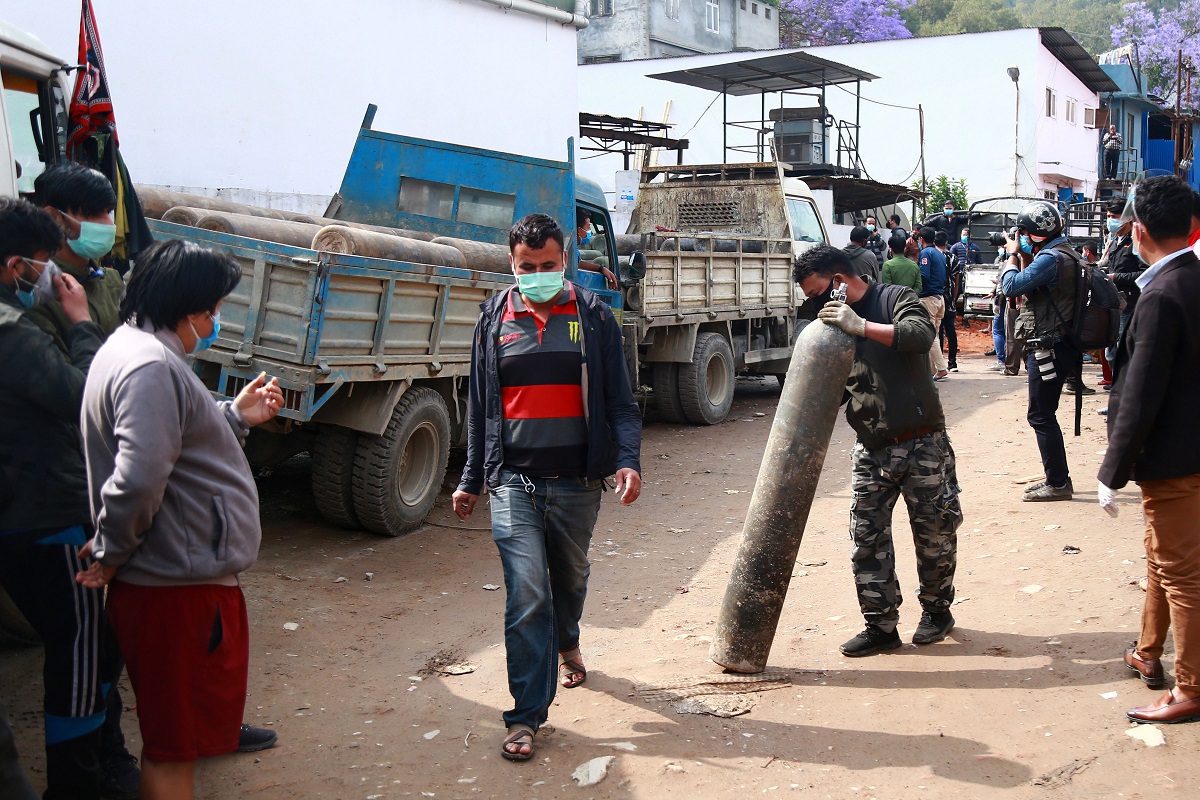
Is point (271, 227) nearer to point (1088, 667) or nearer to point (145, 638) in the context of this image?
point (145, 638)

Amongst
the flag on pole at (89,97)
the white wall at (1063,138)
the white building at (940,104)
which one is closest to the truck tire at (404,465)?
the flag on pole at (89,97)

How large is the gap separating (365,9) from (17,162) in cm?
1165

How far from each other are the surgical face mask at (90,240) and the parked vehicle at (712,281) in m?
6.52

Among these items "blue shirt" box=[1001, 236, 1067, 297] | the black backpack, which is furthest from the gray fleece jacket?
the black backpack

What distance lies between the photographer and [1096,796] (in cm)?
319

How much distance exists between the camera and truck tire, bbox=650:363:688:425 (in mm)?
10836

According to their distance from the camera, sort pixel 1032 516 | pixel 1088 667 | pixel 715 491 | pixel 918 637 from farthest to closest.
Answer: pixel 715 491 < pixel 1032 516 < pixel 918 637 < pixel 1088 667

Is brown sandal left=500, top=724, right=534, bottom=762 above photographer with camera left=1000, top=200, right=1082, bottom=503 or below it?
below

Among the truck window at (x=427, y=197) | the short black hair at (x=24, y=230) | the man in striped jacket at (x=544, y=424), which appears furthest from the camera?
the truck window at (x=427, y=197)

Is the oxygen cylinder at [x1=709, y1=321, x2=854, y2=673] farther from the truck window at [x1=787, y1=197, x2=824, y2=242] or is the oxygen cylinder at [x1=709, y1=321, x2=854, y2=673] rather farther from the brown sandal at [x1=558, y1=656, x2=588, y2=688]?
the truck window at [x1=787, y1=197, x2=824, y2=242]

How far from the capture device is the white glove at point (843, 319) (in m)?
4.05

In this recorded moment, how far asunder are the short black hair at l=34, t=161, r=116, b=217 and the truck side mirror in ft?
19.4

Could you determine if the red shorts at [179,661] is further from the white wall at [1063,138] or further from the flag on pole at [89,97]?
the white wall at [1063,138]

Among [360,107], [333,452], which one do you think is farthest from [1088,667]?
[360,107]
